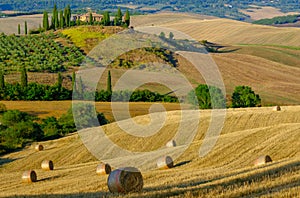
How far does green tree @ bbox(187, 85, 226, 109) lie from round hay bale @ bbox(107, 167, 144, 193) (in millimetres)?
41988

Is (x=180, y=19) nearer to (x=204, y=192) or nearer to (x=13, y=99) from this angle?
(x=13, y=99)

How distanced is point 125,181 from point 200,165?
28.4 feet

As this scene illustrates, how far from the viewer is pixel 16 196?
17844 millimetres

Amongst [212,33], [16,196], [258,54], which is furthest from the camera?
[212,33]

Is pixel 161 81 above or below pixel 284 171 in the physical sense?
below

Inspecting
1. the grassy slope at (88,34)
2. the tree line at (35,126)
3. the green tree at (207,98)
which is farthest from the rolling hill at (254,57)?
the tree line at (35,126)

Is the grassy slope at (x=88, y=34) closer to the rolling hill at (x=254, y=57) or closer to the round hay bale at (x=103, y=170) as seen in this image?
the rolling hill at (x=254, y=57)

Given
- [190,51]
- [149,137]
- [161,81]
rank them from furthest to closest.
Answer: [190,51], [161,81], [149,137]

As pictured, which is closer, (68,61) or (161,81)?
(161,81)

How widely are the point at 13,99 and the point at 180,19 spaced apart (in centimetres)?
13078

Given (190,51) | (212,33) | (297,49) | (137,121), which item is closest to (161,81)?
(190,51)

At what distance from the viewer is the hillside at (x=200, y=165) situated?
15.7 meters

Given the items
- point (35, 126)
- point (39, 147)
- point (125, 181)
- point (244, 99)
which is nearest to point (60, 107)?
point (244, 99)

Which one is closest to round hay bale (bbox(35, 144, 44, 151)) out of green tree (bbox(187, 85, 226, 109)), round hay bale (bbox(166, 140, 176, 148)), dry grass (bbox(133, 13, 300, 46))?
round hay bale (bbox(166, 140, 176, 148))
